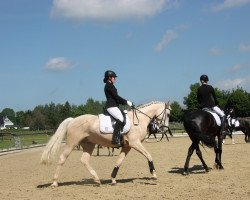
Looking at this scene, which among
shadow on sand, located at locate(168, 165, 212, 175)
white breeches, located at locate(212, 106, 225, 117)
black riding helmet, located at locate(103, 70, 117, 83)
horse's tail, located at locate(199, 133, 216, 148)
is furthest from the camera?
white breeches, located at locate(212, 106, 225, 117)

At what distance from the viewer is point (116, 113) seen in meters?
12.0

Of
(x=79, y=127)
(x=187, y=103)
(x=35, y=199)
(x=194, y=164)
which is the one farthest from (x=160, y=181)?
(x=187, y=103)

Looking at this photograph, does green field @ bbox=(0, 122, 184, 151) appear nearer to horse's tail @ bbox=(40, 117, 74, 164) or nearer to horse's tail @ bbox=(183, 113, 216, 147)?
horse's tail @ bbox=(40, 117, 74, 164)

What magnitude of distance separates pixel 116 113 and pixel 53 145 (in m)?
2.03

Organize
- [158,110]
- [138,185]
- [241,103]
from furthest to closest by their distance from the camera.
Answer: [241,103] < [158,110] < [138,185]

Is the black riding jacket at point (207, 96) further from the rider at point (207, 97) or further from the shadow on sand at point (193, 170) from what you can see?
the shadow on sand at point (193, 170)

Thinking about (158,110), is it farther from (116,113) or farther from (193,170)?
(193,170)

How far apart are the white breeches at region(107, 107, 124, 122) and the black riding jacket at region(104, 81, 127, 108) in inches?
4.3

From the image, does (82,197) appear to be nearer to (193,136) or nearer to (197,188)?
(197,188)

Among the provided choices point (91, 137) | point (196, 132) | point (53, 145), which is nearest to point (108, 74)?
point (91, 137)

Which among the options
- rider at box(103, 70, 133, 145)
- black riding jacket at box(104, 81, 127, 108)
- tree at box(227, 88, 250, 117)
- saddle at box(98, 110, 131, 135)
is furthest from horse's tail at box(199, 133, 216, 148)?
tree at box(227, 88, 250, 117)

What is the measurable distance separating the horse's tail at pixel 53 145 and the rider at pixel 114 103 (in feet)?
4.45

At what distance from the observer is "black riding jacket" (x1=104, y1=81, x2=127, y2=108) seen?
11984 mm

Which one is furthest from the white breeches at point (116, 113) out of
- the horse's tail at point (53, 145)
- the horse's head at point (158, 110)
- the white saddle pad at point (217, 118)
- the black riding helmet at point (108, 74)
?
the white saddle pad at point (217, 118)
